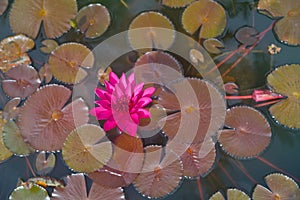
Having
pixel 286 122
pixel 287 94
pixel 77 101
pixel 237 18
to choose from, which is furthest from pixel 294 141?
pixel 77 101

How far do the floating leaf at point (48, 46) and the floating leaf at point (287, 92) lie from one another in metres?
1.18

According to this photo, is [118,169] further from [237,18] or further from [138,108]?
[237,18]

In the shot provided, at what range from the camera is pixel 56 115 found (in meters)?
1.95

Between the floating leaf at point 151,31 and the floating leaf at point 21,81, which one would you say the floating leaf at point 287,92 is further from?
the floating leaf at point 21,81

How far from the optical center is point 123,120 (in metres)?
1.82

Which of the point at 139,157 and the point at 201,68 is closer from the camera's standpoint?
the point at 139,157

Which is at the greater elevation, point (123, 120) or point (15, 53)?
point (15, 53)

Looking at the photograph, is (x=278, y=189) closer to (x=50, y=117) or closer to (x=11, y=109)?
(x=50, y=117)

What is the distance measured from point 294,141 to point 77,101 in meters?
1.14

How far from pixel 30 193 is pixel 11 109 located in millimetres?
459

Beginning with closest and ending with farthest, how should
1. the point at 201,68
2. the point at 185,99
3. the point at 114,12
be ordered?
the point at 185,99
the point at 201,68
the point at 114,12

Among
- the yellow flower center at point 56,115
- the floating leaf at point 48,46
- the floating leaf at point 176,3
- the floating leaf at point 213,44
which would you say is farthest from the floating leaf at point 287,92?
the floating leaf at point 48,46

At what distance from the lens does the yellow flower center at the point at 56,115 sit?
195 cm

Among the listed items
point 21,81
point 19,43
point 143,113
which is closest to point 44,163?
point 21,81
